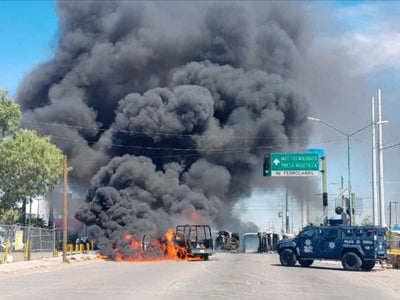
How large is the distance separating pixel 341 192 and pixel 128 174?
18410mm

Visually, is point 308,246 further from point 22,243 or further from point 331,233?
point 22,243

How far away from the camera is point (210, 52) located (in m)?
64.3

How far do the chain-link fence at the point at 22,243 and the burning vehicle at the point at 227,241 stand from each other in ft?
65.6

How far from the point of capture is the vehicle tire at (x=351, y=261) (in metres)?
29.8

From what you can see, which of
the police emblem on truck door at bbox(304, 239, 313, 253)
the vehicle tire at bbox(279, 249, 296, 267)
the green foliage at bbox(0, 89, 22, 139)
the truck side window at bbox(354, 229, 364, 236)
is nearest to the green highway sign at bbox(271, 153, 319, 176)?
the vehicle tire at bbox(279, 249, 296, 267)

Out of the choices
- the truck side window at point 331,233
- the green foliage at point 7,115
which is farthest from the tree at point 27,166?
the truck side window at point 331,233

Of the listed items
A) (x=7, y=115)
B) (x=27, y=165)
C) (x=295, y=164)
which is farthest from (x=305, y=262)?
(x=7, y=115)

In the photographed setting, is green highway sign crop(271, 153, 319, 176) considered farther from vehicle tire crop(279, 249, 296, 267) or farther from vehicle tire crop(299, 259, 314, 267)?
vehicle tire crop(279, 249, 296, 267)

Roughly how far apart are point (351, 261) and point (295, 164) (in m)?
13.3

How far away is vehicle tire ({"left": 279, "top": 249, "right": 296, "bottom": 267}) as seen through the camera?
32125mm

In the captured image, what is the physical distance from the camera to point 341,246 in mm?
30438

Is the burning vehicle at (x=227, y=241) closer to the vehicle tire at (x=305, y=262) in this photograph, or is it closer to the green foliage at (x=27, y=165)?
the green foliage at (x=27, y=165)

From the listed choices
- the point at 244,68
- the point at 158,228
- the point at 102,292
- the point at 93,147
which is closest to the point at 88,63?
the point at 93,147

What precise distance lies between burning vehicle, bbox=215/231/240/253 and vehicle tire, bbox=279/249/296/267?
26771 millimetres
